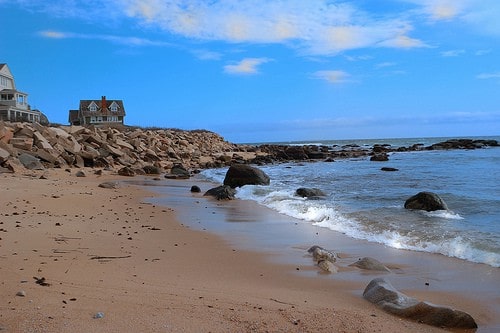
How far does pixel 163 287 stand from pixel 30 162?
49.9 feet

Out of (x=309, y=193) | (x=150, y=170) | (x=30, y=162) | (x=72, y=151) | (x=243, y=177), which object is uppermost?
(x=72, y=151)

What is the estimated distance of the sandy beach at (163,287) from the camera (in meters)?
3.59

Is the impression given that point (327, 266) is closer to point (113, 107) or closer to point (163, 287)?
point (163, 287)

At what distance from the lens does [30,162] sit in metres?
17.6

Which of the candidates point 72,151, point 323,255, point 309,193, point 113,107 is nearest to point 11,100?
point 113,107

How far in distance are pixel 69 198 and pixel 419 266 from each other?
26.7 ft

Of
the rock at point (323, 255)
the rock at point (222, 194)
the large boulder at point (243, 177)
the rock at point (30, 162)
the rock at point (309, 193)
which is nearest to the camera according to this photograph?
the rock at point (323, 255)

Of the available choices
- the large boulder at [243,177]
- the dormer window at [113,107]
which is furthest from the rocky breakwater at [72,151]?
the dormer window at [113,107]

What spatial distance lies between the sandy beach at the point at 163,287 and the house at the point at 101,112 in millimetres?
55321

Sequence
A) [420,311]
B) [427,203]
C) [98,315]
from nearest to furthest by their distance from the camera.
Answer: [98,315] < [420,311] < [427,203]

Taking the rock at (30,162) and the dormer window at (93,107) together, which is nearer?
the rock at (30,162)

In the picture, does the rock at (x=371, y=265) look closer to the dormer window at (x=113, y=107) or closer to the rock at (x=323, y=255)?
the rock at (x=323, y=255)

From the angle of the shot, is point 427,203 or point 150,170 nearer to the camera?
point 427,203

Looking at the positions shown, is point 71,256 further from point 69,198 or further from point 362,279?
→ point 69,198
